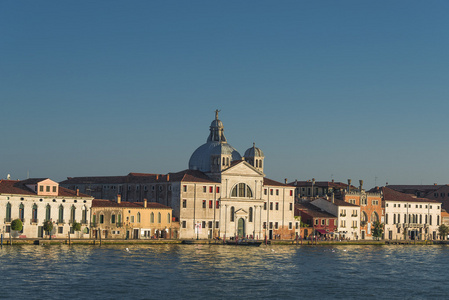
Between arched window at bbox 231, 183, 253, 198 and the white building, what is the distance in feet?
76.6

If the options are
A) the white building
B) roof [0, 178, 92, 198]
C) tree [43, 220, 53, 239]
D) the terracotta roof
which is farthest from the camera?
the white building

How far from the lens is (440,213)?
116 metres

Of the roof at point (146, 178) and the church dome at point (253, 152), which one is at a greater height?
the church dome at point (253, 152)

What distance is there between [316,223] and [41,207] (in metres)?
34.8

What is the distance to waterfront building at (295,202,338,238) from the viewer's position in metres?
98.1

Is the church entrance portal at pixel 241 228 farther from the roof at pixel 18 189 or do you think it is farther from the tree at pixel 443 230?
the tree at pixel 443 230

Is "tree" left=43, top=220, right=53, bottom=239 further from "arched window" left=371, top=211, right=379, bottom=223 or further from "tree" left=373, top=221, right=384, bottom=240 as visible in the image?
"arched window" left=371, top=211, right=379, bottom=223

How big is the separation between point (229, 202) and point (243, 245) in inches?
314

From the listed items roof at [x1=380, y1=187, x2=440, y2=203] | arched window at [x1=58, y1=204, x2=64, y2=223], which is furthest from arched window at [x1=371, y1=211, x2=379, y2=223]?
arched window at [x1=58, y1=204, x2=64, y2=223]

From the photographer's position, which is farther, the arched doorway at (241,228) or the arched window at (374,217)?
the arched window at (374,217)

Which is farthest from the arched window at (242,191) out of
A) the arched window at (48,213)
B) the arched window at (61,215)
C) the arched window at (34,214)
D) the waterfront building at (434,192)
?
the waterfront building at (434,192)

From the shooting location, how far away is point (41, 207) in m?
76.6

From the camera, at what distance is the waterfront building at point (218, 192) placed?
8762 cm

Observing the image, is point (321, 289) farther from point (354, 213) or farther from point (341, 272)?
point (354, 213)
